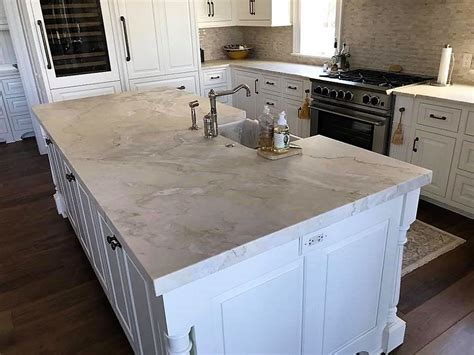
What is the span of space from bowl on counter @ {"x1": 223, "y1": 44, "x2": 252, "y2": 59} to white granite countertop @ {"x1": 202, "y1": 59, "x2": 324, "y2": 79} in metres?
0.08

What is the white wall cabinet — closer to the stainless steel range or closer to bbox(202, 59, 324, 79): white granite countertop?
the stainless steel range

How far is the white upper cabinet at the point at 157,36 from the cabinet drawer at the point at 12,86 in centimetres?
181

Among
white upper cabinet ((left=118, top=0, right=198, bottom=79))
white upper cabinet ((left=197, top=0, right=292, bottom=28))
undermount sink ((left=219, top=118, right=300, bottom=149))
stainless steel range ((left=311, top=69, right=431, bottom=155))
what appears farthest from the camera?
white upper cabinet ((left=197, top=0, right=292, bottom=28))

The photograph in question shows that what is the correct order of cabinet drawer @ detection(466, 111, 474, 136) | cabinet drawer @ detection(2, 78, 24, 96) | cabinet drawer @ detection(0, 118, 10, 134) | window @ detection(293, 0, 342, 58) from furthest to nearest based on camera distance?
cabinet drawer @ detection(0, 118, 10, 134), cabinet drawer @ detection(2, 78, 24, 96), window @ detection(293, 0, 342, 58), cabinet drawer @ detection(466, 111, 474, 136)

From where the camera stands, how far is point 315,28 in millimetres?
4609

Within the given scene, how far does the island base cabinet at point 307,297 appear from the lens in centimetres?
117

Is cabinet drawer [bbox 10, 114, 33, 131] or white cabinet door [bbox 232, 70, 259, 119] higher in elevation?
white cabinet door [bbox 232, 70, 259, 119]

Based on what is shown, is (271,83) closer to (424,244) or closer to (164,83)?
(164,83)

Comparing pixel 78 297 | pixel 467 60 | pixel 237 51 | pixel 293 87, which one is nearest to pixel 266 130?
pixel 78 297

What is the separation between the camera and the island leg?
156 cm

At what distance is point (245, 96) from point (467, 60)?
8.11 ft

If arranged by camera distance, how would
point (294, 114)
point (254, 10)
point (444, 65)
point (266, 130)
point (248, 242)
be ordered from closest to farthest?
1. point (248, 242)
2. point (266, 130)
3. point (444, 65)
4. point (294, 114)
5. point (254, 10)

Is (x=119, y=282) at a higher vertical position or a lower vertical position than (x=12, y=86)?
lower

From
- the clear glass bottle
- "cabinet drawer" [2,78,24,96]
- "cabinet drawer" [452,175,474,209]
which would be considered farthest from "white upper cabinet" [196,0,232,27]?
the clear glass bottle
